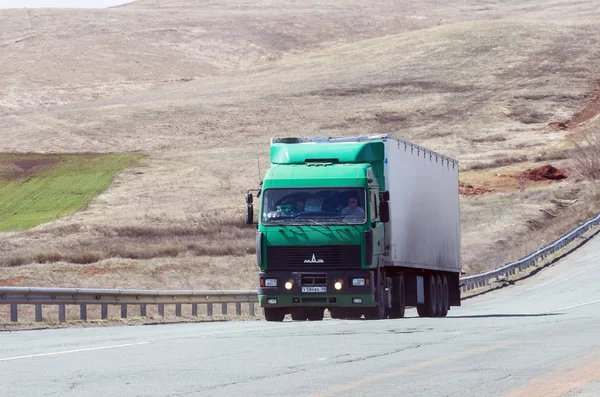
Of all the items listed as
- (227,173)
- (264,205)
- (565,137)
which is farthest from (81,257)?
(565,137)

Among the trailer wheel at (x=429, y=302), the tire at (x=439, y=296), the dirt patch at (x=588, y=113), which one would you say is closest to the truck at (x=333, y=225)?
the trailer wheel at (x=429, y=302)

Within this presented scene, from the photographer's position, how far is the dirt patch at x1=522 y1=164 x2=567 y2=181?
255ft

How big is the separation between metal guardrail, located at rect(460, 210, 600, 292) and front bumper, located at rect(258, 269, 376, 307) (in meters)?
16.0

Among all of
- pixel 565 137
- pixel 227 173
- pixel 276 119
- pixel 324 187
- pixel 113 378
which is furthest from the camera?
pixel 276 119

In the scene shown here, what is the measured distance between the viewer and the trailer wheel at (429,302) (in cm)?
3008

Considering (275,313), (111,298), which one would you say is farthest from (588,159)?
(111,298)

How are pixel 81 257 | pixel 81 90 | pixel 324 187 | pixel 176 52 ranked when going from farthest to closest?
1. pixel 176 52
2. pixel 81 90
3. pixel 81 257
4. pixel 324 187

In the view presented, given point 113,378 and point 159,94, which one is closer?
point 113,378

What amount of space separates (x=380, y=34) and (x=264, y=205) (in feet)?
401

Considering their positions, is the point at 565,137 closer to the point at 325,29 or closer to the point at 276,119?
the point at 276,119

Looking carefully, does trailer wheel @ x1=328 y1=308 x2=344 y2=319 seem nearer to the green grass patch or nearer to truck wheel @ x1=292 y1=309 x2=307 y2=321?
truck wheel @ x1=292 y1=309 x2=307 y2=321

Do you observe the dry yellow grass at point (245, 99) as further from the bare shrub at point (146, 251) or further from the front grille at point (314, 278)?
the front grille at point (314, 278)

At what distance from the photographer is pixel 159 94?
113562 mm

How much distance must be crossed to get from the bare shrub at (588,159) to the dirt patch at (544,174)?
1.10 metres
